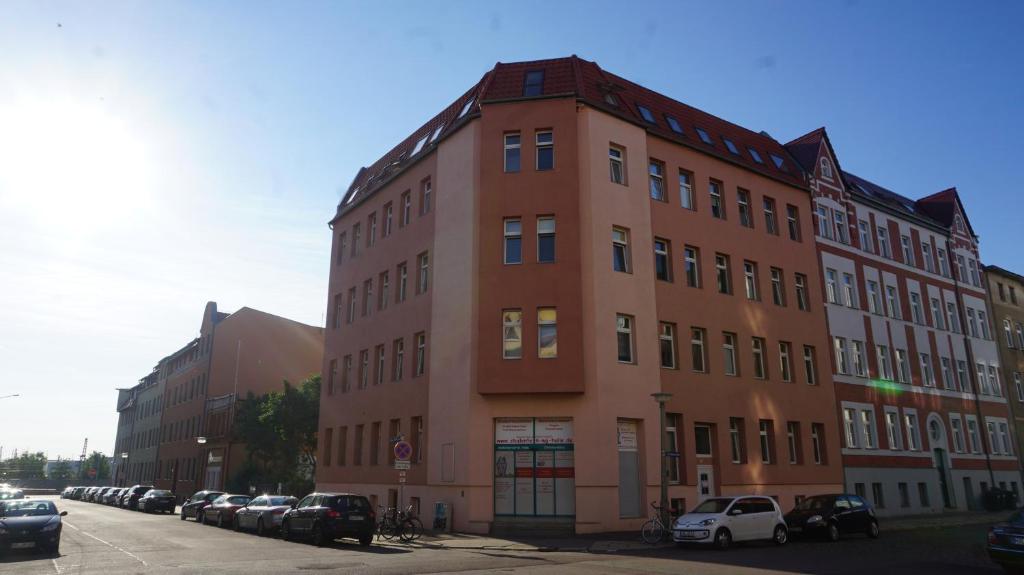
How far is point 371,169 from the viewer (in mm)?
40406

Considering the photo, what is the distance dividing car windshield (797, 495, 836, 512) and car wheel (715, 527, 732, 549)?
469 cm

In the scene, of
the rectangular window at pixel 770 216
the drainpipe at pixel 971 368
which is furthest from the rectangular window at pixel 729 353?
the drainpipe at pixel 971 368

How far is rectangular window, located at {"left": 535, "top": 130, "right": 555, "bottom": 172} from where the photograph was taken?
26.1 meters

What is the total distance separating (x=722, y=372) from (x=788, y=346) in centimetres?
554

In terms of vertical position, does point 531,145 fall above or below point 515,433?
above

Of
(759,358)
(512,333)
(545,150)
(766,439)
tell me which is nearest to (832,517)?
(766,439)

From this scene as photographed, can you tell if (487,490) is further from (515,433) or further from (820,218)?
(820,218)

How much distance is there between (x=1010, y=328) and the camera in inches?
1839

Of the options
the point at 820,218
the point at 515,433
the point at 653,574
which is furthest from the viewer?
the point at 820,218

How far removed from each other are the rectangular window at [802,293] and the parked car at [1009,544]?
19.4 m

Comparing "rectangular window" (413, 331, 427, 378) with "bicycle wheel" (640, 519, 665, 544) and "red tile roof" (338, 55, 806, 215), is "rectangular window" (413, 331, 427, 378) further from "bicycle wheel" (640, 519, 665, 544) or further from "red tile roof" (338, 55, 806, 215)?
"bicycle wheel" (640, 519, 665, 544)

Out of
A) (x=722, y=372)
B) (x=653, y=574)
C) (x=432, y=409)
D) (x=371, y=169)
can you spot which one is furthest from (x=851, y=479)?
(x=371, y=169)

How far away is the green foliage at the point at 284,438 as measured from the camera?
44.7 metres

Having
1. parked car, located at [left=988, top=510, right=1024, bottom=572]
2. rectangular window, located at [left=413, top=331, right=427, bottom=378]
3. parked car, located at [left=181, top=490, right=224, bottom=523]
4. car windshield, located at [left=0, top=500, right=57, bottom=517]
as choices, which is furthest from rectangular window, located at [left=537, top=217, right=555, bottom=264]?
parked car, located at [left=181, top=490, right=224, bottom=523]
